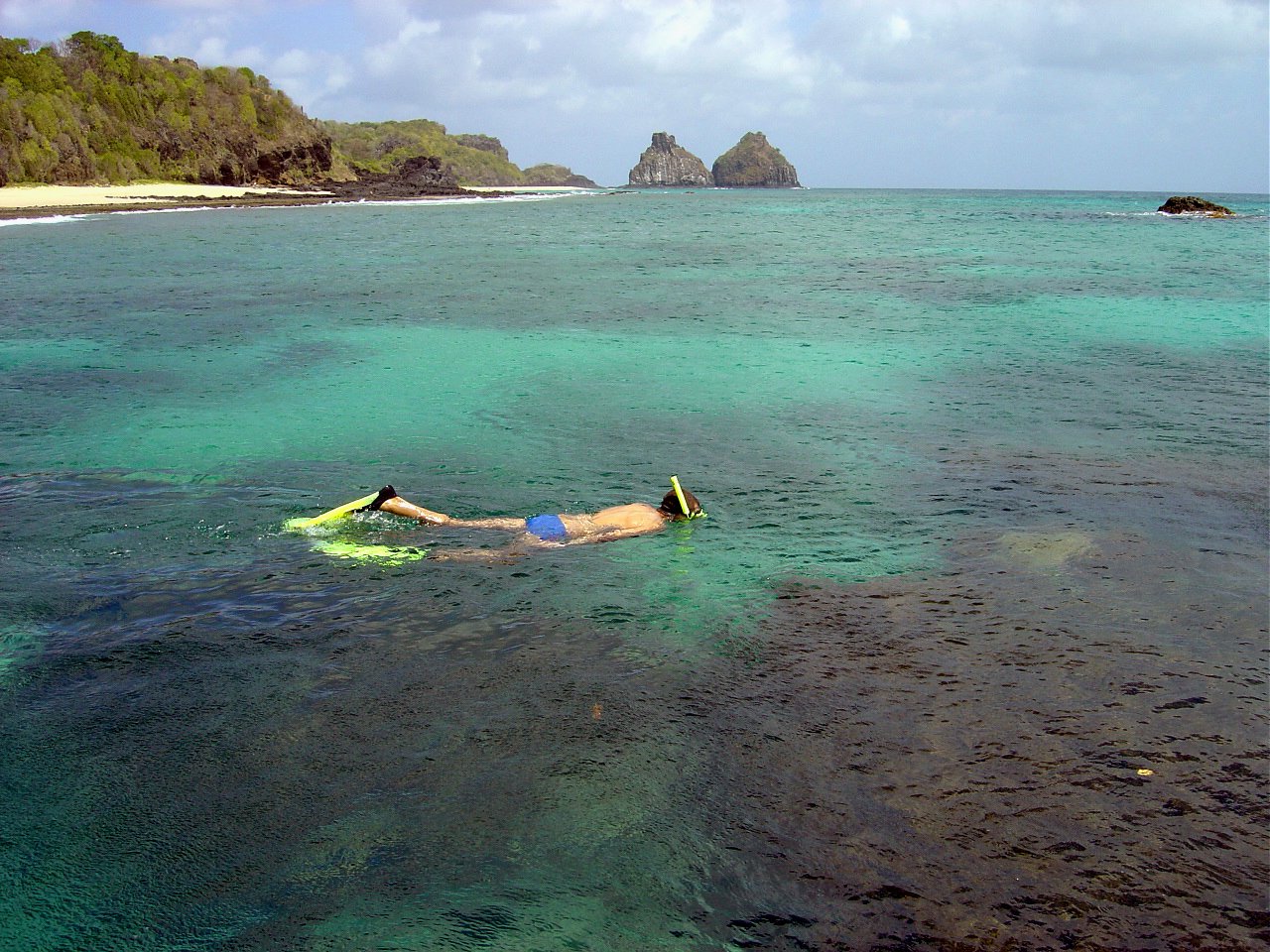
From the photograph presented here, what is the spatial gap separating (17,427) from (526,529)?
8285 mm

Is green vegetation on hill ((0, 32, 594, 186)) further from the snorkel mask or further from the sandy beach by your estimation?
the snorkel mask

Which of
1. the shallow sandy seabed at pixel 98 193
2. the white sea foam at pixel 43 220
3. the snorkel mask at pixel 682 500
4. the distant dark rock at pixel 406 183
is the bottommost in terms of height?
the snorkel mask at pixel 682 500

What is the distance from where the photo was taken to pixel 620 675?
271 inches

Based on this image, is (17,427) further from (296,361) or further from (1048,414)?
(1048,414)

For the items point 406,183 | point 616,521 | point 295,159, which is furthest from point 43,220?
point 406,183

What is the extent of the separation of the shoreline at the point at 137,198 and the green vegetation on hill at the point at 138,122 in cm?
263

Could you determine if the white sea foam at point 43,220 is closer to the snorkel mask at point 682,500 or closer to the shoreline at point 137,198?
the shoreline at point 137,198

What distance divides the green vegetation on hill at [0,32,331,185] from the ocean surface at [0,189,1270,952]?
74.2 metres

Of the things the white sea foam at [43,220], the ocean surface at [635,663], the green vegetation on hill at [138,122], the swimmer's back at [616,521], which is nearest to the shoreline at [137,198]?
the white sea foam at [43,220]

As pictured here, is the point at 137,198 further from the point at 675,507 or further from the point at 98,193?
the point at 675,507

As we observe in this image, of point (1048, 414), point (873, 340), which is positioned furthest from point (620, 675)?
point (873, 340)

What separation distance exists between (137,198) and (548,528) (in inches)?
2924

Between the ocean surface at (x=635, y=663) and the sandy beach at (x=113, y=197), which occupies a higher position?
the sandy beach at (x=113, y=197)

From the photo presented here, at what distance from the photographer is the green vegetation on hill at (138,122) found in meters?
77.5
